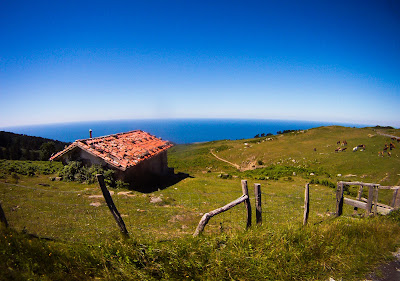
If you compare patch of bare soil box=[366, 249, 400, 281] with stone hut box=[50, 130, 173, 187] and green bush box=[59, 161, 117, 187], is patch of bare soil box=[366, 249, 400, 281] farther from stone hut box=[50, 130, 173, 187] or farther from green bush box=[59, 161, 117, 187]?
green bush box=[59, 161, 117, 187]

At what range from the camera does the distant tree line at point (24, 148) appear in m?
37.8

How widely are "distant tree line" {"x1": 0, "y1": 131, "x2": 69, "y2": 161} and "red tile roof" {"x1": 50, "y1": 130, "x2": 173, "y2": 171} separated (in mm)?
23332

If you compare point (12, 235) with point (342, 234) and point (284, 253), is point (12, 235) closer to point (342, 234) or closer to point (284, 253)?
point (284, 253)

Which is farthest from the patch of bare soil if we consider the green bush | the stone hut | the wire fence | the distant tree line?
the distant tree line

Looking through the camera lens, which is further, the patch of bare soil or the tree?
the tree

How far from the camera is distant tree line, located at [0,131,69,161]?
37.8 metres

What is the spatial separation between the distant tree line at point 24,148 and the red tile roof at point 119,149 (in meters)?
23.3

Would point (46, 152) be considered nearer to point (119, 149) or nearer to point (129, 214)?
point (119, 149)

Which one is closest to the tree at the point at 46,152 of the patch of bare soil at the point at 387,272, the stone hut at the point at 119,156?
the stone hut at the point at 119,156

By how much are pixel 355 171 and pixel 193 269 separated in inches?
1098

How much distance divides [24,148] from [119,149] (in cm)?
3822

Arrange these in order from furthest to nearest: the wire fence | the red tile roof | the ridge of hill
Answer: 1. the ridge of hill
2. the red tile roof
3. the wire fence

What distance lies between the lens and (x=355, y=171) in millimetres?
24672

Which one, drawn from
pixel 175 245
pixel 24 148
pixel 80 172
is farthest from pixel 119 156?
pixel 24 148
